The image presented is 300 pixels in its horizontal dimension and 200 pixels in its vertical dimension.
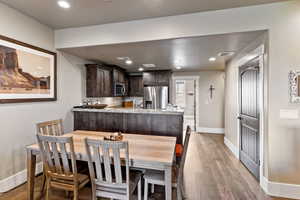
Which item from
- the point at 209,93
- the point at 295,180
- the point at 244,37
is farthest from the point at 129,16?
the point at 209,93

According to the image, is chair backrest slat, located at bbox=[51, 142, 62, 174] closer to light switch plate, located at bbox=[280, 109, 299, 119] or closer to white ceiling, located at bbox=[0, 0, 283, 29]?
white ceiling, located at bbox=[0, 0, 283, 29]

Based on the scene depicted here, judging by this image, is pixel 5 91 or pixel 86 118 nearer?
pixel 5 91

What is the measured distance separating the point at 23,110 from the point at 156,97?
4287 millimetres

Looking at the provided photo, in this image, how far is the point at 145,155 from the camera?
5.76ft

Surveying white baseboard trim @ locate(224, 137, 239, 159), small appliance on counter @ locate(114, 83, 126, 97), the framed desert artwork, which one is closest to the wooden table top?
the framed desert artwork

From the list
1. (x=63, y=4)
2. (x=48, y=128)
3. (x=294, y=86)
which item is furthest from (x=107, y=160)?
(x=294, y=86)

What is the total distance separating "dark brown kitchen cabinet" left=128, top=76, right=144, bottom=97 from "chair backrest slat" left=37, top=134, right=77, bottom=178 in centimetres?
501

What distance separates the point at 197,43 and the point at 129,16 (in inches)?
52.7

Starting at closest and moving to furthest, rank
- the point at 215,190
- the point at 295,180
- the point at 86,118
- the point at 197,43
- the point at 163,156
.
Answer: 1. the point at 163,156
2. the point at 295,180
3. the point at 215,190
4. the point at 197,43
5. the point at 86,118

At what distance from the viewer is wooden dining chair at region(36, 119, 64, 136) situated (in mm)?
2363

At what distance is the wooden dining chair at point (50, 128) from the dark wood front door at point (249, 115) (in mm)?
3492

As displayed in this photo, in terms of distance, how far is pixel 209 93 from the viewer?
6.33m

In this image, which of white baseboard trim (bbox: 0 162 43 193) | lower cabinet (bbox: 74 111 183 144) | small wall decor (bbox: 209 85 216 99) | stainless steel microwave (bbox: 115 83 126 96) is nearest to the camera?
white baseboard trim (bbox: 0 162 43 193)

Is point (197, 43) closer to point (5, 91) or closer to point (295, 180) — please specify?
point (295, 180)
